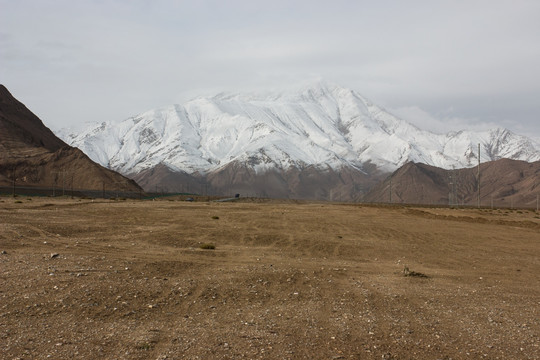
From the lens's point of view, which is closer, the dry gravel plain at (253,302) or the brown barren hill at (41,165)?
the dry gravel plain at (253,302)

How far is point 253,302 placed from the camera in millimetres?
11750

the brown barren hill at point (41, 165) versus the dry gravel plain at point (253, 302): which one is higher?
the brown barren hill at point (41, 165)

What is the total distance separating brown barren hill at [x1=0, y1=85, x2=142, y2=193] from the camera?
12807cm

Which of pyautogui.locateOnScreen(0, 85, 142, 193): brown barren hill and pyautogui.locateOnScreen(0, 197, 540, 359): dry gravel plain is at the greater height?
pyautogui.locateOnScreen(0, 85, 142, 193): brown barren hill

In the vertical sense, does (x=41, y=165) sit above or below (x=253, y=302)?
above

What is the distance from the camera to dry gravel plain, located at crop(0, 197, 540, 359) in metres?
8.64

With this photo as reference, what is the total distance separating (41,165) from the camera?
5315 inches

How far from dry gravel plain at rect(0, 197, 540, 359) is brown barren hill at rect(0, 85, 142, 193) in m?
110

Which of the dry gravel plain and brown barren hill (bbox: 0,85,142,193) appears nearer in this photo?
the dry gravel plain

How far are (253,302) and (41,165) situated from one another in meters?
142

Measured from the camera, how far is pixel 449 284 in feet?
49.8

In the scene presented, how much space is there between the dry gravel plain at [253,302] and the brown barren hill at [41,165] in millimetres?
109867

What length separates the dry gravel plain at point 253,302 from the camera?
864cm

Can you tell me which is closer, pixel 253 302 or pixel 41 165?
pixel 253 302
